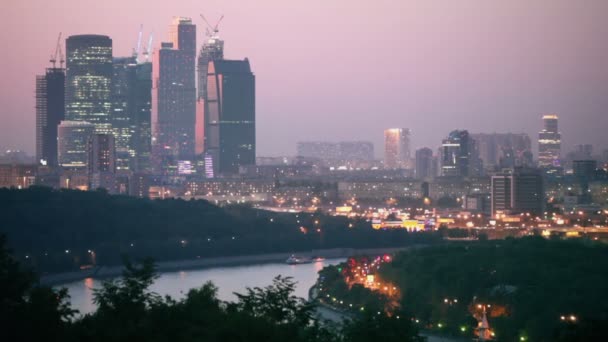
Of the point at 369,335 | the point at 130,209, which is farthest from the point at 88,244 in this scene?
the point at 369,335

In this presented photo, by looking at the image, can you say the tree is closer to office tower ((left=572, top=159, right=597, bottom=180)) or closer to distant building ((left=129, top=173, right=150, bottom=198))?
distant building ((left=129, top=173, right=150, bottom=198))

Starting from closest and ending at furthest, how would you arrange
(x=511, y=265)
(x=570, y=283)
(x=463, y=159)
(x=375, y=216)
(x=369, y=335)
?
(x=369, y=335)
(x=570, y=283)
(x=511, y=265)
(x=375, y=216)
(x=463, y=159)

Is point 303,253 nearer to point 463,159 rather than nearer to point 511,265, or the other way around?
point 511,265

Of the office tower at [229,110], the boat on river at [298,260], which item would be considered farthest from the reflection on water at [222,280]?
the office tower at [229,110]

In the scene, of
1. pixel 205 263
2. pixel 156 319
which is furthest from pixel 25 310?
pixel 205 263

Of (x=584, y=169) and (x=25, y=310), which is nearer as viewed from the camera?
(x=25, y=310)

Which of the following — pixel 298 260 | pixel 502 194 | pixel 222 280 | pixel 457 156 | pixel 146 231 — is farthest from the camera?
pixel 457 156

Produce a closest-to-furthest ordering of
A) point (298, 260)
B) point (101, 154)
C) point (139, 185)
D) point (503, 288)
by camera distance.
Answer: point (503, 288), point (298, 260), point (139, 185), point (101, 154)

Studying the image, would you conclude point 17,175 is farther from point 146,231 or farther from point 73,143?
point 146,231
